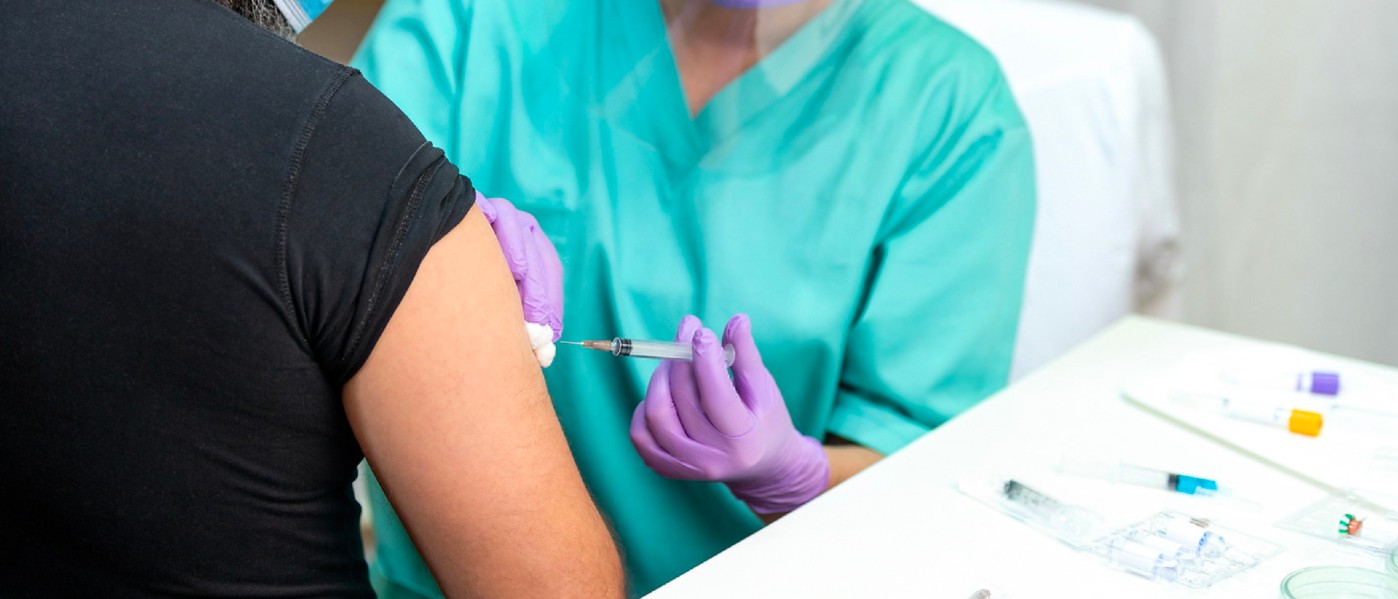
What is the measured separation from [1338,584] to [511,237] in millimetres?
609

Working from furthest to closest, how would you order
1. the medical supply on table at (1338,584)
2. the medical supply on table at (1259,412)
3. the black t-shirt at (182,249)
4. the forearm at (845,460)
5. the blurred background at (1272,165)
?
1. the blurred background at (1272,165)
2. the forearm at (845,460)
3. the medical supply on table at (1259,412)
4. the medical supply on table at (1338,584)
5. the black t-shirt at (182,249)

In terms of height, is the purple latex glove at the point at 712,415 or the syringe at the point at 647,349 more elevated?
the syringe at the point at 647,349

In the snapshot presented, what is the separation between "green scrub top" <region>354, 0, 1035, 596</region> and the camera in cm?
102

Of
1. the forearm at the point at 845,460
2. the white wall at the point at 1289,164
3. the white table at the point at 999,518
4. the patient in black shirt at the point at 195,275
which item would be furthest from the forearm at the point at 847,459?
the white wall at the point at 1289,164

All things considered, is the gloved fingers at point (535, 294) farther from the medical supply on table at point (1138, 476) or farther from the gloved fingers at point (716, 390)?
the medical supply on table at point (1138, 476)

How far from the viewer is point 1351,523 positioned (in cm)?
80

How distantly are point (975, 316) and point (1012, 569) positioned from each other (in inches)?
17.1

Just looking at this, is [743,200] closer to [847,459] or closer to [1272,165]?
[847,459]

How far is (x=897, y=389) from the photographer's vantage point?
113 centimetres

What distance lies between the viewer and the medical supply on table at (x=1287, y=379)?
1.03 metres

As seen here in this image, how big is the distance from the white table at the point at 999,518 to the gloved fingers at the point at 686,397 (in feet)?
0.36

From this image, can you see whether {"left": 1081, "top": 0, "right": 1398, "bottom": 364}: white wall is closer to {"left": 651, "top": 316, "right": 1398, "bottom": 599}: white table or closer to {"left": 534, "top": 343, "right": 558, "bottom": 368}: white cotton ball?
{"left": 651, "top": 316, "right": 1398, "bottom": 599}: white table

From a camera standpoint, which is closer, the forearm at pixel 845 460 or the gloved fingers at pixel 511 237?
the gloved fingers at pixel 511 237

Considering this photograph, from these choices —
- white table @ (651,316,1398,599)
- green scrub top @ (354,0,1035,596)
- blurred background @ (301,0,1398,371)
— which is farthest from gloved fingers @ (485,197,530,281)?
blurred background @ (301,0,1398,371)
